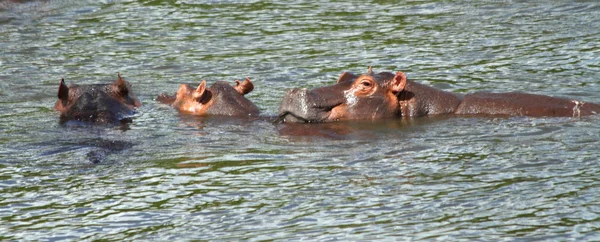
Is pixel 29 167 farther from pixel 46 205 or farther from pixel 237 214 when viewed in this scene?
pixel 237 214

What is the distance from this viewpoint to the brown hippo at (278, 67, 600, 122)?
29.8ft

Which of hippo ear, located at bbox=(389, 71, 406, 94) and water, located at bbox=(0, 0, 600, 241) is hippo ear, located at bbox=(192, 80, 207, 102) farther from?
hippo ear, located at bbox=(389, 71, 406, 94)

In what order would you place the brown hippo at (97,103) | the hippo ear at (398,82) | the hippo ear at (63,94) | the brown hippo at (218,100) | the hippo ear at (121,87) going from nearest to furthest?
1. the hippo ear at (398,82)
2. the brown hippo at (97,103)
3. the hippo ear at (63,94)
4. the brown hippo at (218,100)
5. the hippo ear at (121,87)

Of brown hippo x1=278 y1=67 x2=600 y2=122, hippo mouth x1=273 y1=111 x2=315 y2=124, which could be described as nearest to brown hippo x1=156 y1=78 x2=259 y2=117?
hippo mouth x1=273 y1=111 x2=315 y2=124

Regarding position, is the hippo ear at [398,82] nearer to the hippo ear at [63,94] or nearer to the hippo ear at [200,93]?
the hippo ear at [200,93]

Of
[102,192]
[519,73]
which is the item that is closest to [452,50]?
[519,73]

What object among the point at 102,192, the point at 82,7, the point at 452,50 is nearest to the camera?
the point at 102,192

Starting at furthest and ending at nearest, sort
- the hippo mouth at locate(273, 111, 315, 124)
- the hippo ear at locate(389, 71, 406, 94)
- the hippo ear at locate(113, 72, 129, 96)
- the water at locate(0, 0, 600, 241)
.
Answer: the hippo ear at locate(113, 72, 129, 96) → the hippo mouth at locate(273, 111, 315, 124) → the hippo ear at locate(389, 71, 406, 94) → the water at locate(0, 0, 600, 241)

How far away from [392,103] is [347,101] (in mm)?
390

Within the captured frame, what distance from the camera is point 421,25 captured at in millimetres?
13727

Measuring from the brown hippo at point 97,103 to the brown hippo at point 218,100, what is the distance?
520 mm

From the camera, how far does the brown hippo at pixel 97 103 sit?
369 inches

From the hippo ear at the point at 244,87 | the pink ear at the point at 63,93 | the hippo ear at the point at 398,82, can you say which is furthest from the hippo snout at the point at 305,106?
the pink ear at the point at 63,93

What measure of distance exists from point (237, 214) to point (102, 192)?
109cm
